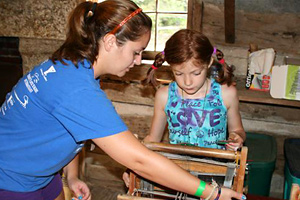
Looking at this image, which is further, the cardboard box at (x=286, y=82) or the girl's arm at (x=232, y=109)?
the cardboard box at (x=286, y=82)

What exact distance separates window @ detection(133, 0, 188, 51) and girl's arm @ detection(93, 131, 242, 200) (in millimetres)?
1803

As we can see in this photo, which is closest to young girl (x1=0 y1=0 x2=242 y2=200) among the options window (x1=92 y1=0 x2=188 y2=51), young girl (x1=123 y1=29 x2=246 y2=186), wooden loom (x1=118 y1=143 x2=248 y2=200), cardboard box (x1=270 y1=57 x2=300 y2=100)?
wooden loom (x1=118 y1=143 x2=248 y2=200)

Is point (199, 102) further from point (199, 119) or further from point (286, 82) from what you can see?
point (286, 82)

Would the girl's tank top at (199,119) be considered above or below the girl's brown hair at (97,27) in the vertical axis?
below

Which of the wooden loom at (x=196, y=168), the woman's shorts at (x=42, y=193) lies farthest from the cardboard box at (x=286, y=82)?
the woman's shorts at (x=42, y=193)

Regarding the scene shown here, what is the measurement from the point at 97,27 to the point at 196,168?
0.67m

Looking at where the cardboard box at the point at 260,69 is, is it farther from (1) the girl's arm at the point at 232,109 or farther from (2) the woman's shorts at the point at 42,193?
(2) the woman's shorts at the point at 42,193

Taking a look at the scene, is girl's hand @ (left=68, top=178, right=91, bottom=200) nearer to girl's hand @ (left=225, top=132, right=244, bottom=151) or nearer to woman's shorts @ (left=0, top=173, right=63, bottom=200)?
woman's shorts @ (left=0, top=173, right=63, bottom=200)

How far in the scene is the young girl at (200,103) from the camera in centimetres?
160

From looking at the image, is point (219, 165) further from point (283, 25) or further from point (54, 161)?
point (283, 25)

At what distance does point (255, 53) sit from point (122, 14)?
137 cm

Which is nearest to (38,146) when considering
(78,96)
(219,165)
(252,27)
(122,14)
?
(78,96)

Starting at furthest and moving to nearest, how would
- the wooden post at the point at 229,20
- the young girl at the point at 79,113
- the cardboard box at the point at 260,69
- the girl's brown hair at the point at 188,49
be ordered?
1. the cardboard box at the point at 260,69
2. the wooden post at the point at 229,20
3. the girl's brown hair at the point at 188,49
4. the young girl at the point at 79,113

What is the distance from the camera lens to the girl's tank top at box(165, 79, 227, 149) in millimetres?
1691
